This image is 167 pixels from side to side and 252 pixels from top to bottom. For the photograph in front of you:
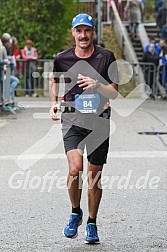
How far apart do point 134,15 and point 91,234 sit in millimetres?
23328

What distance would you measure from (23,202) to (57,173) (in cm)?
178

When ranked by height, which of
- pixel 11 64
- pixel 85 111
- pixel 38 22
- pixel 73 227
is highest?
pixel 85 111

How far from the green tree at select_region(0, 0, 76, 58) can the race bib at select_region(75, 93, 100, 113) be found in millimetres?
20705

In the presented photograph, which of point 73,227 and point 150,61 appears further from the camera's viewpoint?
point 150,61

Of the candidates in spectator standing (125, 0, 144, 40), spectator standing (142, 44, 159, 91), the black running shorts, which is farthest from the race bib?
spectator standing (125, 0, 144, 40)

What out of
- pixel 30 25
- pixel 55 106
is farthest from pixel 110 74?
pixel 30 25

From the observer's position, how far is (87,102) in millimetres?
6664

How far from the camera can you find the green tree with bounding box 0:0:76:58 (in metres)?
27.3

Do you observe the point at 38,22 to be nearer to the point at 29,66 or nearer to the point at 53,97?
the point at 29,66

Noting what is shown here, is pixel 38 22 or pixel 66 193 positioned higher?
pixel 38 22

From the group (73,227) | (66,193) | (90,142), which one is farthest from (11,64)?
(73,227)

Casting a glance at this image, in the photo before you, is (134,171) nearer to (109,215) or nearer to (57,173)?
(57,173)

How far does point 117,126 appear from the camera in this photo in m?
15.6

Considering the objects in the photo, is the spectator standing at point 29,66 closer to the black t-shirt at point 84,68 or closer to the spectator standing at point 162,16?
the spectator standing at point 162,16
